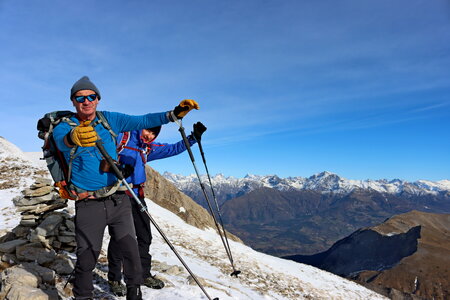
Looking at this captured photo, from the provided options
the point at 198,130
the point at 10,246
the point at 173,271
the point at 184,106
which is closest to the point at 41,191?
the point at 10,246

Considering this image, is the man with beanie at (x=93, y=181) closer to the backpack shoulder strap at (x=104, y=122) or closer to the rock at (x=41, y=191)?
the backpack shoulder strap at (x=104, y=122)

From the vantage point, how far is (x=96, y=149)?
4.68 metres

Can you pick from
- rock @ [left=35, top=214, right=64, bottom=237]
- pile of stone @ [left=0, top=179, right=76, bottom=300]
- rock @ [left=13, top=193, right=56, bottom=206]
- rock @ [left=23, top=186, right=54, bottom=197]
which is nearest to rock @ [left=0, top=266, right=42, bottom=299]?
pile of stone @ [left=0, top=179, right=76, bottom=300]

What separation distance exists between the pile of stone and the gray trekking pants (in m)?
1.05

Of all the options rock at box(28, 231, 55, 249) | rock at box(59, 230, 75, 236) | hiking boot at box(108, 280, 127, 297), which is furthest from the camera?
rock at box(59, 230, 75, 236)

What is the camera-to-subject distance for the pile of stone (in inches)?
202

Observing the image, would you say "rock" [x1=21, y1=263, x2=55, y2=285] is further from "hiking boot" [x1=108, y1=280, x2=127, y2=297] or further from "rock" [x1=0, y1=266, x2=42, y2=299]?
"hiking boot" [x1=108, y1=280, x2=127, y2=297]

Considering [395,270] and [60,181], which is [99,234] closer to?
[60,181]

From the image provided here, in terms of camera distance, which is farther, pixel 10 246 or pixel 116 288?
pixel 10 246

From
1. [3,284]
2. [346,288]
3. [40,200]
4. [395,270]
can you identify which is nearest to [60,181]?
[3,284]

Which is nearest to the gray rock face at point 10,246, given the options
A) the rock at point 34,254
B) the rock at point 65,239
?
the rock at point 34,254

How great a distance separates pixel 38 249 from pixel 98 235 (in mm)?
4300

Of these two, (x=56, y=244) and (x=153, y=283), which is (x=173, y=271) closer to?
(x=153, y=283)

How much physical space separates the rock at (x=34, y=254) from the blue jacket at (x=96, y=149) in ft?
13.4
